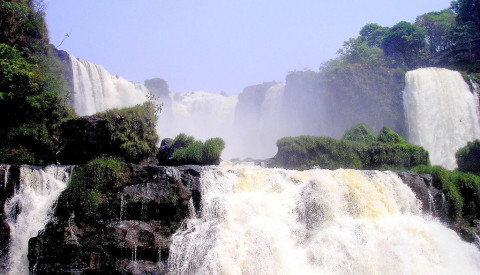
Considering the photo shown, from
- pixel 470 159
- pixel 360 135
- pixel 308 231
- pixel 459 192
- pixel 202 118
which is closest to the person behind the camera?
pixel 308 231

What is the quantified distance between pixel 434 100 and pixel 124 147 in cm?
2435

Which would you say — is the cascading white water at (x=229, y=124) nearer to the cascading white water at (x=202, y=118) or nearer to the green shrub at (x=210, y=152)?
the cascading white water at (x=202, y=118)

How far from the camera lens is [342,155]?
20578 mm

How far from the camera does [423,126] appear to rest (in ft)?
95.2

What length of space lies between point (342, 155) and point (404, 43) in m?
26.1

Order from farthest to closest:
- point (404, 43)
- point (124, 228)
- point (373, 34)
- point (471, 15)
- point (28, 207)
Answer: point (373, 34)
point (404, 43)
point (471, 15)
point (124, 228)
point (28, 207)

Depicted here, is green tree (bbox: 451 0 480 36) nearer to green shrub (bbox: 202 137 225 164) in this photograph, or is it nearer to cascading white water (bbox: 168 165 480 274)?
cascading white water (bbox: 168 165 480 274)

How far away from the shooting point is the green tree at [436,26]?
45.5 metres

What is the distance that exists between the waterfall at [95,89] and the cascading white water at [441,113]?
72.0ft

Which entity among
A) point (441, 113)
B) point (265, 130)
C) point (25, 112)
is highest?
point (265, 130)

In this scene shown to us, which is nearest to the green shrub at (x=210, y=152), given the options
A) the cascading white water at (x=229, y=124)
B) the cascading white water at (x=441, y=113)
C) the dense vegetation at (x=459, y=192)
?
the dense vegetation at (x=459, y=192)

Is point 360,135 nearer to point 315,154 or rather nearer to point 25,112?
point 315,154

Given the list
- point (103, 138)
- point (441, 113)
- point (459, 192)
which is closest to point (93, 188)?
point (103, 138)

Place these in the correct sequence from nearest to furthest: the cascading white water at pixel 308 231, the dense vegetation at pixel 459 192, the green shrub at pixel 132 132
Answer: the cascading white water at pixel 308 231 < the green shrub at pixel 132 132 < the dense vegetation at pixel 459 192
